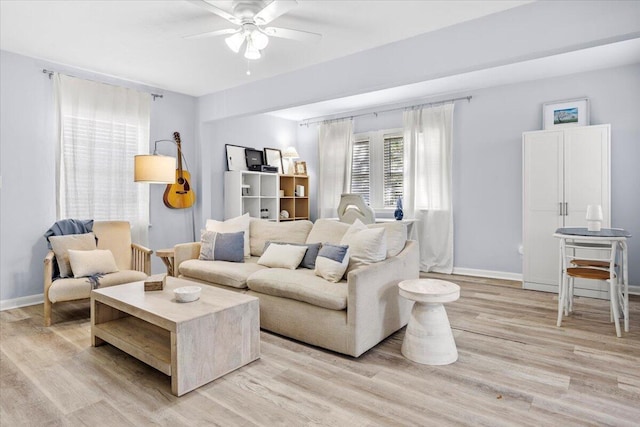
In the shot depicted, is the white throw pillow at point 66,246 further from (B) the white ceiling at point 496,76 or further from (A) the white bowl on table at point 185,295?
(B) the white ceiling at point 496,76

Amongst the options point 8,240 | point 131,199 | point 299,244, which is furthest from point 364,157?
point 8,240

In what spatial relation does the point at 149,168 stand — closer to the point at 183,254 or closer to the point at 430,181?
the point at 183,254

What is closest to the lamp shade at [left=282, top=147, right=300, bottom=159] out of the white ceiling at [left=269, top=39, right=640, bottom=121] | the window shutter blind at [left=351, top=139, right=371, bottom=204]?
A: the white ceiling at [left=269, top=39, right=640, bottom=121]

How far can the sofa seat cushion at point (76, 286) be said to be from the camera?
3.17 metres

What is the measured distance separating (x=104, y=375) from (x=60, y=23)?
2844 mm

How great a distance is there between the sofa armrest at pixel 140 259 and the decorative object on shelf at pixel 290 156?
309 cm

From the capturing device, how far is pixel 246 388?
2193mm

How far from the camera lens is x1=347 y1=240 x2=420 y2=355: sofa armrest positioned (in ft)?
8.28

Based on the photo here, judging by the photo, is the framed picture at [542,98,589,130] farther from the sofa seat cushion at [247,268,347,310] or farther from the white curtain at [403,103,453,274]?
the sofa seat cushion at [247,268,347,310]

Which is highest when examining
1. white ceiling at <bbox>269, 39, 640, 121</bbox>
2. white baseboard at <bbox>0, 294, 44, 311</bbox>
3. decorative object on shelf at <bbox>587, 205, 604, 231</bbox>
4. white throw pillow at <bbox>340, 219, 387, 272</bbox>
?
white ceiling at <bbox>269, 39, 640, 121</bbox>

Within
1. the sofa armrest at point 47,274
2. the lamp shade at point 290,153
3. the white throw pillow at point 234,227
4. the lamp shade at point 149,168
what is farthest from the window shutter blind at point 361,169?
the sofa armrest at point 47,274

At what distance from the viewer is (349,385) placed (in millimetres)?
2217

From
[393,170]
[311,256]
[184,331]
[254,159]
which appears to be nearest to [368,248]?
[311,256]

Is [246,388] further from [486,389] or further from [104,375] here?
[486,389]
